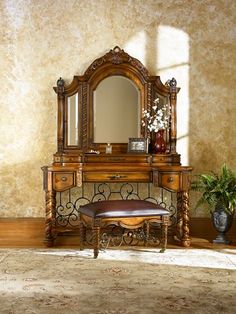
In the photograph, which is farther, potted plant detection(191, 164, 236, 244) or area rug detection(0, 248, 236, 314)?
potted plant detection(191, 164, 236, 244)

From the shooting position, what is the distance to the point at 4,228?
5.35m

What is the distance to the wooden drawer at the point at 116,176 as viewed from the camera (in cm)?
487

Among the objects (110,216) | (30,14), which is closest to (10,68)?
(30,14)

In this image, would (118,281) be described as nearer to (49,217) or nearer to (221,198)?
(49,217)

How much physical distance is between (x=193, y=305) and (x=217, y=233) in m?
2.41

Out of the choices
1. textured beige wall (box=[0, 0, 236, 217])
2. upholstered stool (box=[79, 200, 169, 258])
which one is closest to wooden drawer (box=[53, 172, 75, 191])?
upholstered stool (box=[79, 200, 169, 258])

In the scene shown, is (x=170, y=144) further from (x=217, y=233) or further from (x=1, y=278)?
(x=1, y=278)

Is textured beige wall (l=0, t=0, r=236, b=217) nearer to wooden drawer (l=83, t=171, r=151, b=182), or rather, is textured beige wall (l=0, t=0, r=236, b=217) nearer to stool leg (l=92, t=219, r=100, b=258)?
wooden drawer (l=83, t=171, r=151, b=182)

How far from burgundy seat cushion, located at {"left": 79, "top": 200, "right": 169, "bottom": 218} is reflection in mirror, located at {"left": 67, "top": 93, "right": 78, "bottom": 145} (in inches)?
40.7

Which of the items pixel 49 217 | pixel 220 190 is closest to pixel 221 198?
pixel 220 190

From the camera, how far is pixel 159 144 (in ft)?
17.3

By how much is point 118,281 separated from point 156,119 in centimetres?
218

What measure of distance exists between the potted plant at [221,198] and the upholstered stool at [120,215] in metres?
0.68

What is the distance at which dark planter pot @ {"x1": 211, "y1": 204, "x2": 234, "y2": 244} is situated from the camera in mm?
5016
